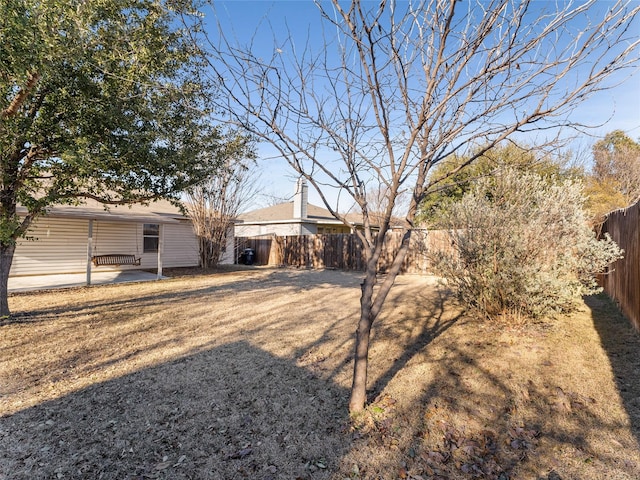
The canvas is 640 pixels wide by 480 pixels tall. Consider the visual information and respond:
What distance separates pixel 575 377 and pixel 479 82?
292cm

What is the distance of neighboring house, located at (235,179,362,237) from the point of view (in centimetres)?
1903

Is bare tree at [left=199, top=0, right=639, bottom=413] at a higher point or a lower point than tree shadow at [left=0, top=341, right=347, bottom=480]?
higher

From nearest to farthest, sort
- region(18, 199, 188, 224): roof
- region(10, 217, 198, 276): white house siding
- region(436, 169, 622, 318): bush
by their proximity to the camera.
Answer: region(436, 169, 622, 318): bush
region(18, 199, 188, 224): roof
region(10, 217, 198, 276): white house siding

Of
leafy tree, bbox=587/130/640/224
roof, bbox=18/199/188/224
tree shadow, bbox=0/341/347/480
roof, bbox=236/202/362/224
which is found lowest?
tree shadow, bbox=0/341/347/480

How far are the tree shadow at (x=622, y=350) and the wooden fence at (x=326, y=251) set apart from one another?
659 centimetres

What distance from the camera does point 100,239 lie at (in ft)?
40.4

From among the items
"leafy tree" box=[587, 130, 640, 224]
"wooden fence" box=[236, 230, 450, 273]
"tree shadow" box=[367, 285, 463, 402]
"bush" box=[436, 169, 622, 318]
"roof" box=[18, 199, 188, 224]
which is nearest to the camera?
"tree shadow" box=[367, 285, 463, 402]

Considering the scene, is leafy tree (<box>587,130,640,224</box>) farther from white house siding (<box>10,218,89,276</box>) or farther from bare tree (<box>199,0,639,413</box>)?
white house siding (<box>10,218,89,276</box>)

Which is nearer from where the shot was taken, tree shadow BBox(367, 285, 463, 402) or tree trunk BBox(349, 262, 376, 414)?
tree trunk BBox(349, 262, 376, 414)

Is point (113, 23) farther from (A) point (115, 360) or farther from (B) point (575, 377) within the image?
(B) point (575, 377)

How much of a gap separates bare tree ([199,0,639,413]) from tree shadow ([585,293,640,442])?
222cm

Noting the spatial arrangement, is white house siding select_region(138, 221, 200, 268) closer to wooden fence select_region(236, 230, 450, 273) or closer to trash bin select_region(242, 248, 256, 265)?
wooden fence select_region(236, 230, 450, 273)

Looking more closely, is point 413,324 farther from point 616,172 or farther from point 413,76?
point 616,172

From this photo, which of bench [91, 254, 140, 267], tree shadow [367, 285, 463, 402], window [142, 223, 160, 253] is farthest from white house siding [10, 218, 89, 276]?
tree shadow [367, 285, 463, 402]
